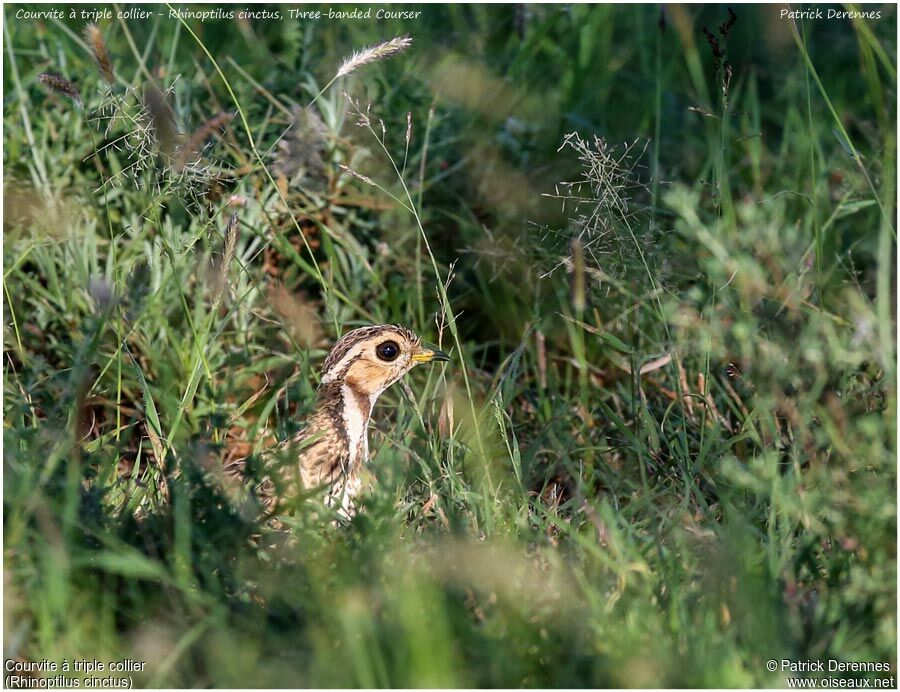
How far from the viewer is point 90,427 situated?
17.0ft

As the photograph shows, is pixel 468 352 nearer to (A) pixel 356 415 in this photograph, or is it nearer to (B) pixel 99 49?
(A) pixel 356 415

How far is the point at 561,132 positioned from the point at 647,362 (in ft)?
6.39

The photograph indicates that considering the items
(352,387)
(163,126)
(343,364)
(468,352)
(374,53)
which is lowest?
(468,352)

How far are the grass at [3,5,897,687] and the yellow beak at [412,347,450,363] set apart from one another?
0.19m

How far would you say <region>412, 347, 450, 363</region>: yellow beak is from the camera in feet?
17.4

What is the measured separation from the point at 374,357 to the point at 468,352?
31.1 inches

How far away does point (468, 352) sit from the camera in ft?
19.5

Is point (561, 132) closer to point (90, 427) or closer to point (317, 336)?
point (317, 336)

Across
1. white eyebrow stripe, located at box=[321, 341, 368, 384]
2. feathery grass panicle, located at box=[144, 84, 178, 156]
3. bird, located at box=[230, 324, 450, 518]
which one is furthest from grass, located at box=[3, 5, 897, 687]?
white eyebrow stripe, located at box=[321, 341, 368, 384]

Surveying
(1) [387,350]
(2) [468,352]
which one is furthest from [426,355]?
(2) [468,352]

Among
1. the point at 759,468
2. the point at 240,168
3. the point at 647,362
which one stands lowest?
the point at 647,362

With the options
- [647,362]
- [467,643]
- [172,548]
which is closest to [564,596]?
[467,643]

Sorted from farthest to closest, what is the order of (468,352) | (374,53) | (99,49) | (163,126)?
(468,352) → (163,126) → (99,49) → (374,53)

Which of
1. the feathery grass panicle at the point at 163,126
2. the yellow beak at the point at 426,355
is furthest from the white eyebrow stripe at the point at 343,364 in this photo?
the feathery grass panicle at the point at 163,126
